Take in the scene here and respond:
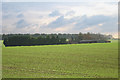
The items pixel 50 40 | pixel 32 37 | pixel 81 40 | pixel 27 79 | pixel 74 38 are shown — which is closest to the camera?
pixel 27 79

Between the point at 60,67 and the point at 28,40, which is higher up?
the point at 60,67

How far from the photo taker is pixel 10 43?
175ft

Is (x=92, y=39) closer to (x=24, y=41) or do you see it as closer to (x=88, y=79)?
(x=24, y=41)

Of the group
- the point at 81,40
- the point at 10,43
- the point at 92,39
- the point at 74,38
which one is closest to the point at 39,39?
the point at 10,43

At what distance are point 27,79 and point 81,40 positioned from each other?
80.3 m

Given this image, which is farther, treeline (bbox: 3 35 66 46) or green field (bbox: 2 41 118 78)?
treeline (bbox: 3 35 66 46)

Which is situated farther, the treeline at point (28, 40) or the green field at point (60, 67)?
the treeline at point (28, 40)

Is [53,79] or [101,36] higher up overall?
[53,79]

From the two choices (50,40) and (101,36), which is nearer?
(50,40)

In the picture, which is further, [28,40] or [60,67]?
[28,40]

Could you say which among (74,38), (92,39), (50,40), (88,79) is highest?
(88,79)

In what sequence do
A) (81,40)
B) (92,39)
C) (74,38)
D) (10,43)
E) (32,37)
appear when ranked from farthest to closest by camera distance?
(92,39) < (81,40) < (74,38) < (32,37) < (10,43)

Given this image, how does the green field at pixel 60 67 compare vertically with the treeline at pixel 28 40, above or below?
above

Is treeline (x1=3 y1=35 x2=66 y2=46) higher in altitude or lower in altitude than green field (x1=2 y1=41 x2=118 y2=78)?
lower
